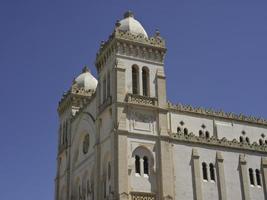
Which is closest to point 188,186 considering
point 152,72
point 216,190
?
point 216,190

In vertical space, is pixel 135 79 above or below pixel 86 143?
above

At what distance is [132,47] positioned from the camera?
52.1 meters

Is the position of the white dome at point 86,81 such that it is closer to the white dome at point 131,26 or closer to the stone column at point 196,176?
the white dome at point 131,26

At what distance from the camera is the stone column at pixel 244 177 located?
52.3 metres

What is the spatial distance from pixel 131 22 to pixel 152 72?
651 cm

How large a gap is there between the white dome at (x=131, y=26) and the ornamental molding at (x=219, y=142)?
1169cm

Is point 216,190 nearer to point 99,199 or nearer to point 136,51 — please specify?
point 99,199

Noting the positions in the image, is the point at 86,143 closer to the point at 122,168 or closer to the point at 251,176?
the point at 122,168

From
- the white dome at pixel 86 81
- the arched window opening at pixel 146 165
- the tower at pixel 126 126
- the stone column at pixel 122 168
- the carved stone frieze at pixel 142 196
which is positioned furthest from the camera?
the white dome at pixel 86 81

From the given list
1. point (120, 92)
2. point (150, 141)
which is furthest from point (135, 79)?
point (150, 141)

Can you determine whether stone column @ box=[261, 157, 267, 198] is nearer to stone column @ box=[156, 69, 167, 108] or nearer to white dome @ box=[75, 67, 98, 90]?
stone column @ box=[156, 69, 167, 108]

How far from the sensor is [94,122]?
5478 cm

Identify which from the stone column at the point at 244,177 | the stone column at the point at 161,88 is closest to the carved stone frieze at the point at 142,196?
the stone column at the point at 161,88

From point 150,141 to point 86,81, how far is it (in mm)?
20130
